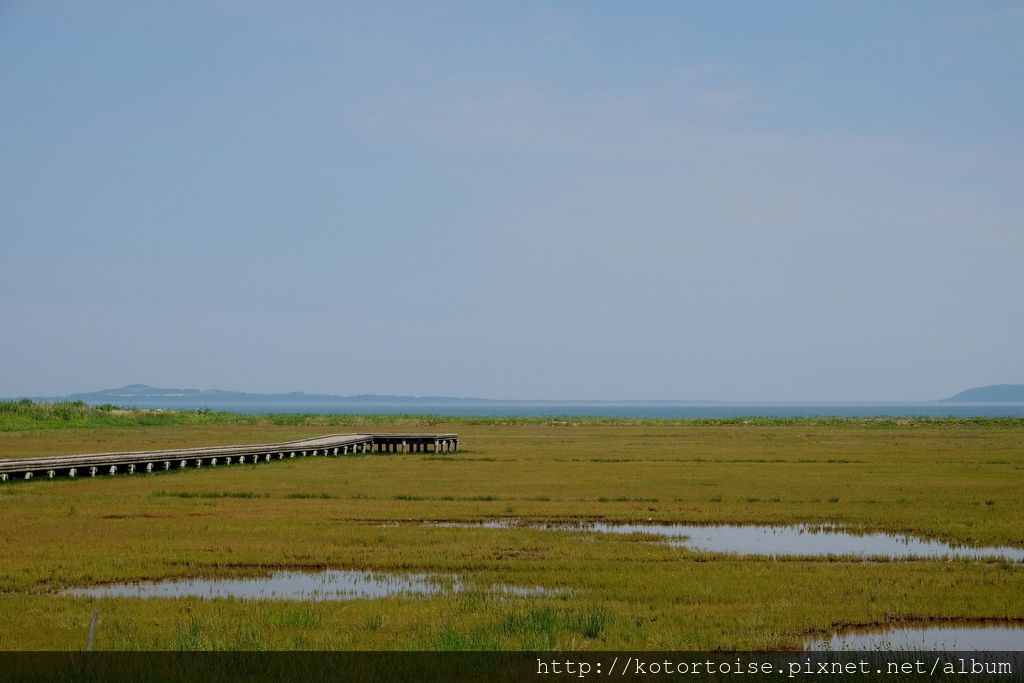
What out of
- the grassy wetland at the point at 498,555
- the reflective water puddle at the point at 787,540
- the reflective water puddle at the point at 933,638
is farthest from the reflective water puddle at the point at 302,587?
the reflective water puddle at the point at 787,540

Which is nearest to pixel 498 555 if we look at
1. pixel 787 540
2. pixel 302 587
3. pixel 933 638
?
pixel 302 587

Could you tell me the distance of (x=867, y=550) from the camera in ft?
76.3

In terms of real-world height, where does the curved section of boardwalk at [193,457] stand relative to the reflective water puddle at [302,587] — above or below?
above

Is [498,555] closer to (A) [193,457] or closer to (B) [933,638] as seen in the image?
(B) [933,638]

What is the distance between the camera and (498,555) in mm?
22078

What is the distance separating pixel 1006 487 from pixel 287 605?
29.9 meters

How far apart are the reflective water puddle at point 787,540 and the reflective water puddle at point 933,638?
6.67 m

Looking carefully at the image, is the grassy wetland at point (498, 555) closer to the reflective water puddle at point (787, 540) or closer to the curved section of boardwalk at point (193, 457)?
the reflective water puddle at point (787, 540)

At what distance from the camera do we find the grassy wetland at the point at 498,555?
590 inches

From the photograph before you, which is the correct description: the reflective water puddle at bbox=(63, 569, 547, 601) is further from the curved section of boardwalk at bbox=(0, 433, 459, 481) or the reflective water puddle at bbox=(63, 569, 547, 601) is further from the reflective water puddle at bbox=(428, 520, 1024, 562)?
the curved section of boardwalk at bbox=(0, 433, 459, 481)

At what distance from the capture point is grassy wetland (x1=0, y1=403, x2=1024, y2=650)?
1498cm

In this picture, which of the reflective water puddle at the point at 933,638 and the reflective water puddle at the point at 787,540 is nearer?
the reflective water puddle at the point at 933,638

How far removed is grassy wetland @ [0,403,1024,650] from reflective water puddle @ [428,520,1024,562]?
32.7 inches

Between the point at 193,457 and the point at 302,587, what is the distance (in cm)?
3126
